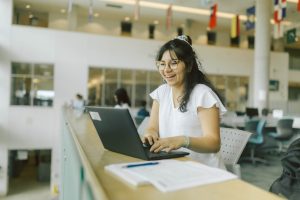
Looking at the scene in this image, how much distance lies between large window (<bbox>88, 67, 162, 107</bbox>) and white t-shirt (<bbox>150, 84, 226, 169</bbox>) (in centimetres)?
834

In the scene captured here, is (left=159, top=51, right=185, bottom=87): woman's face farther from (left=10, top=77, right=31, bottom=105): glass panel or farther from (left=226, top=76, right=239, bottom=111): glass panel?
(left=226, top=76, right=239, bottom=111): glass panel

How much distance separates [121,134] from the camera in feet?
3.73

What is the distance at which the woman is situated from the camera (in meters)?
1.44

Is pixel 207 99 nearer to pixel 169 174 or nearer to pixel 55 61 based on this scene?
pixel 169 174

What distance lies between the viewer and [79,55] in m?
9.88

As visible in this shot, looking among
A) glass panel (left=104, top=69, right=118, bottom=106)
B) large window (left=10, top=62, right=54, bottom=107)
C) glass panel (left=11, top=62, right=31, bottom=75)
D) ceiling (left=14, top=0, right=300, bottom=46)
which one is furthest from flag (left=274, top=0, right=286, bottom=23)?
glass panel (left=11, top=62, right=31, bottom=75)

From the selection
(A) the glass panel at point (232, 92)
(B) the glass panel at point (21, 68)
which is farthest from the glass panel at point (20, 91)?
(A) the glass panel at point (232, 92)

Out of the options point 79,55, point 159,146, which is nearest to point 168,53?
point 159,146

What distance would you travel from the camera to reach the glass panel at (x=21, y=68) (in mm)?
9602

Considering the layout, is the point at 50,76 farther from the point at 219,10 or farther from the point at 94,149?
the point at 94,149

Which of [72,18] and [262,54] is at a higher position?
[72,18]

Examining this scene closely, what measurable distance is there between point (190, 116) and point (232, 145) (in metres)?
0.34

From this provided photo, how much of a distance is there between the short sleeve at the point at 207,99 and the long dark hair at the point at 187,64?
2.1 inches

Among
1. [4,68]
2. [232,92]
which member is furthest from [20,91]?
[232,92]
